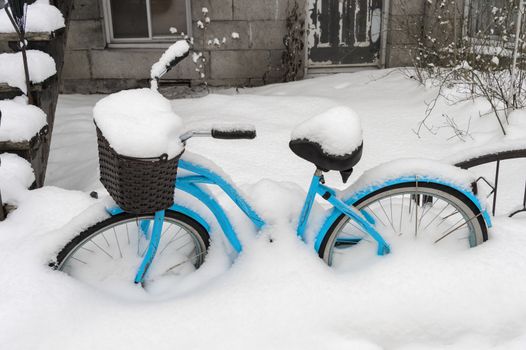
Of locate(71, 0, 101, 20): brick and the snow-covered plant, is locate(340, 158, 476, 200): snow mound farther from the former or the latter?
locate(71, 0, 101, 20): brick

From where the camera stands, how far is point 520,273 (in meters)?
2.59

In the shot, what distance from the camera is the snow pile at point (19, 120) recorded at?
3.02 metres

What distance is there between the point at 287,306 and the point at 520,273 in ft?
3.50

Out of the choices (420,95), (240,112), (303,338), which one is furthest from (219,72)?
(303,338)

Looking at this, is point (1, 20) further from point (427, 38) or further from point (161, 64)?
point (427, 38)

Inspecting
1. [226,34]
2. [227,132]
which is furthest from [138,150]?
[226,34]

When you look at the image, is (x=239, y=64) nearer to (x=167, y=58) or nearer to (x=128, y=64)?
(x=128, y=64)

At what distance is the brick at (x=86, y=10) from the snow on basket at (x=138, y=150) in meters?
4.28

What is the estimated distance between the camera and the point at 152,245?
2.50m

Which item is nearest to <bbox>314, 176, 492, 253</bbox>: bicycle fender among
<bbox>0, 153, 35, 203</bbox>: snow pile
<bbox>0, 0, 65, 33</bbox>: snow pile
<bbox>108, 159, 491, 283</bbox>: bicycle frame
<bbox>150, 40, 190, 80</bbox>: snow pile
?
<bbox>108, 159, 491, 283</bbox>: bicycle frame

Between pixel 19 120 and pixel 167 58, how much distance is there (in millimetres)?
1161

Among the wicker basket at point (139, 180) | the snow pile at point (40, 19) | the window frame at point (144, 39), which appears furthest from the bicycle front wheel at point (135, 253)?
the window frame at point (144, 39)

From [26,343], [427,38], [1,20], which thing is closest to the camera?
[26,343]

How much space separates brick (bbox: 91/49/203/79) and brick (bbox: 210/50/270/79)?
255mm
